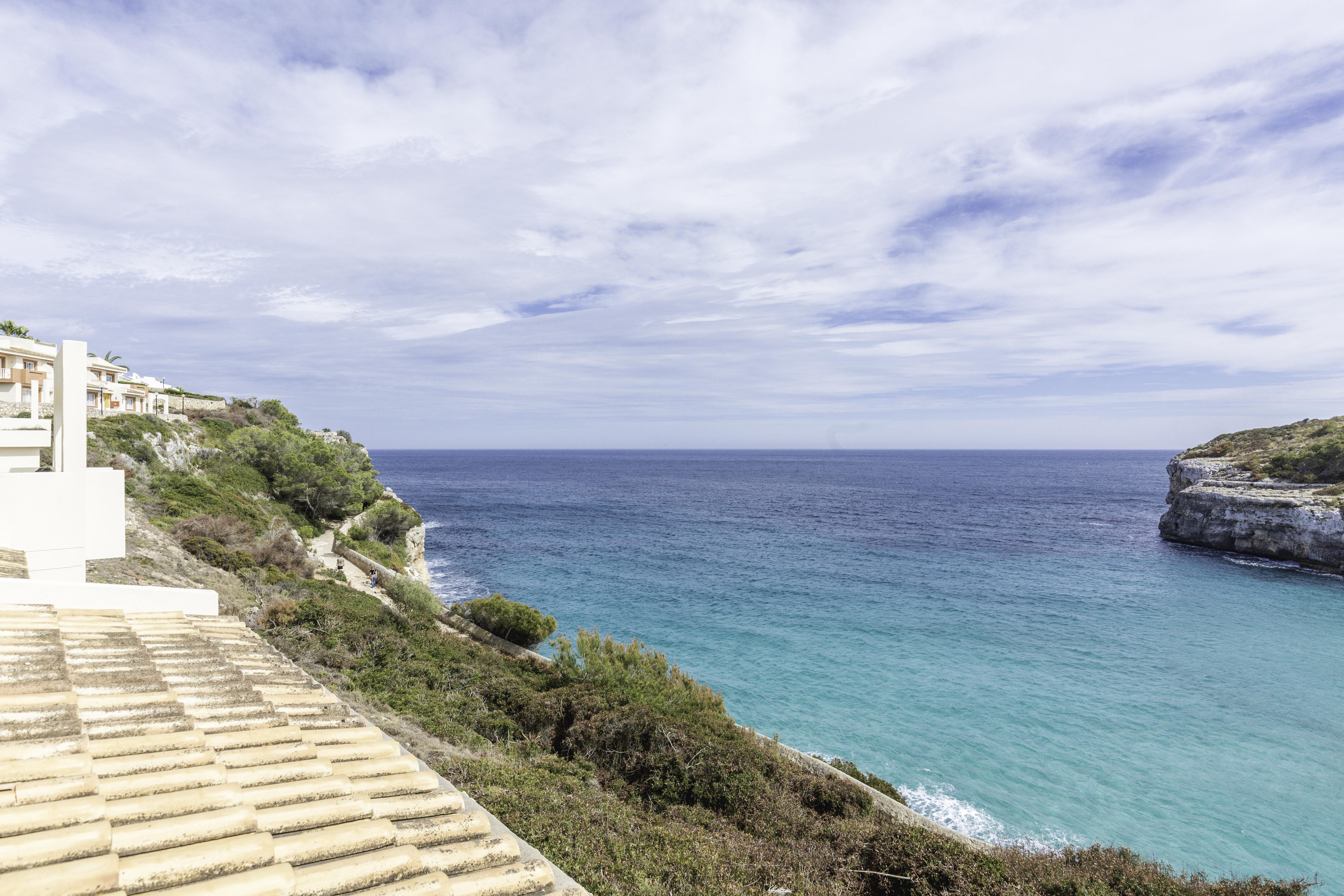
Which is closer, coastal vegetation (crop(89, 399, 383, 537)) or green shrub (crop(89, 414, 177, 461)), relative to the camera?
coastal vegetation (crop(89, 399, 383, 537))

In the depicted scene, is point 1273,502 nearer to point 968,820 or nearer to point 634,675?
point 968,820

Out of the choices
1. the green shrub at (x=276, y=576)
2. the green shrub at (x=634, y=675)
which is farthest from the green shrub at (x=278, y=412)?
the green shrub at (x=634, y=675)

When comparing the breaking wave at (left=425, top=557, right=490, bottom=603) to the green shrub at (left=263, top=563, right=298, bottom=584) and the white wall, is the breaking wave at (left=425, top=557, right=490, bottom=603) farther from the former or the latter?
the white wall

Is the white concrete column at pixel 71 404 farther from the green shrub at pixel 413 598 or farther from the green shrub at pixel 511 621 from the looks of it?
the green shrub at pixel 511 621

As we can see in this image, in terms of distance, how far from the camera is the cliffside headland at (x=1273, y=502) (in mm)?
39688

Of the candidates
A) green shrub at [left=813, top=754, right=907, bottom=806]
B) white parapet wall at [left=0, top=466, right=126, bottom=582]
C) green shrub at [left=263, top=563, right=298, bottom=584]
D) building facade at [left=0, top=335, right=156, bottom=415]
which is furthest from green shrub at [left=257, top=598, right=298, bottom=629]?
building facade at [left=0, top=335, right=156, bottom=415]

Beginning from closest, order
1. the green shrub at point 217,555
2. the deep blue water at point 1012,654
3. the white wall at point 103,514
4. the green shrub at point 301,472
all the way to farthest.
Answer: the white wall at point 103,514 → the deep blue water at point 1012,654 → the green shrub at point 217,555 → the green shrub at point 301,472

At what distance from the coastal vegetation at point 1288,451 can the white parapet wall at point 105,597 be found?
6596cm

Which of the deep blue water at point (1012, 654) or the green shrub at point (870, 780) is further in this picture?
the deep blue water at point (1012, 654)

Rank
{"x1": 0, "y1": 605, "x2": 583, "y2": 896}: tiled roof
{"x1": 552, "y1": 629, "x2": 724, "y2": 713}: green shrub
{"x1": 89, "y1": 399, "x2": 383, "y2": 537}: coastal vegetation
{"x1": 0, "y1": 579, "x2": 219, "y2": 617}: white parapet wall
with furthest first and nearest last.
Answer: {"x1": 89, "y1": 399, "x2": 383, "y2": 537}: coastal vegetation → {"x1": 552, "y1": 629, "x2": 724, "y2": 713}: green shrub → {"x1": 0, "y1": 579, "x2": 219, "y2": 617}: white parapet wall → {"x1": 0, "y1": 605, "x2": 583, "y2": 896}: tiled roof

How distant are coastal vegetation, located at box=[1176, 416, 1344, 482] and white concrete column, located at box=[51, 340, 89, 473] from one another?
6763 cm

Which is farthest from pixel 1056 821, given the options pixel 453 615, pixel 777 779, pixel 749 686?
pixel 453 615

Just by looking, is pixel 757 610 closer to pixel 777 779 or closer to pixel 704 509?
pixel 777 779

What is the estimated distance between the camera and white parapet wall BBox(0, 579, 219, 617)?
640 cm
